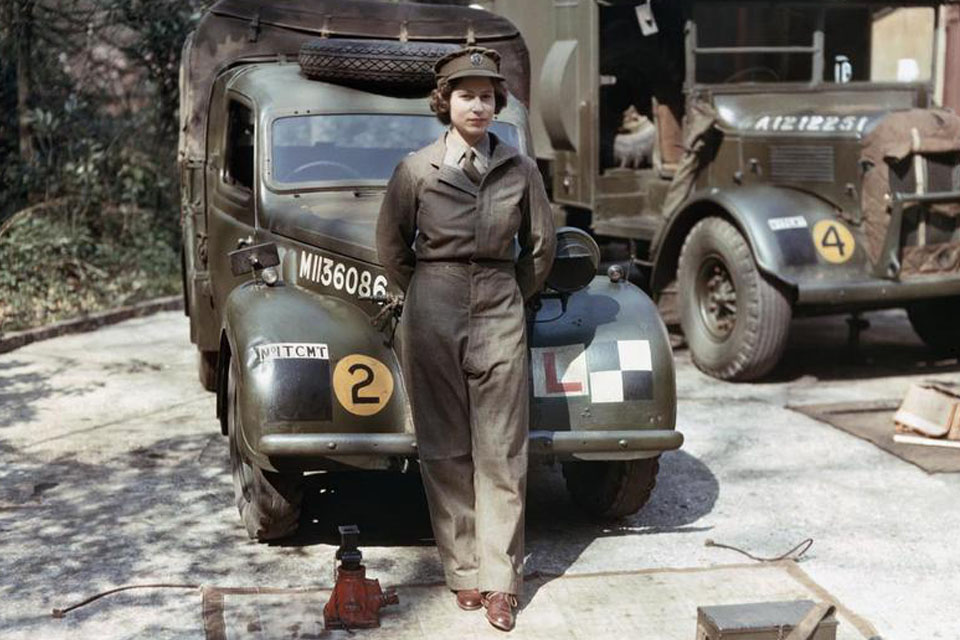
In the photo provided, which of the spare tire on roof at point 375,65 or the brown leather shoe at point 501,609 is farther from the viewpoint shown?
the spare tire on roof at point 375,65

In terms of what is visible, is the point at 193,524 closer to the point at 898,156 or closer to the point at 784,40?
the point at 898,156

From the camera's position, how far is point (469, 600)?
4.85 meters

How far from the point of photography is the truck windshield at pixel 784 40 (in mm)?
9383

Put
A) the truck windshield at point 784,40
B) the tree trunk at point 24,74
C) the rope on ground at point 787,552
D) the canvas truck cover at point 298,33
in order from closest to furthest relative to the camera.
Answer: the rope on ground at point 787,552, the canvas truck cover at point 298,33, the truck windshield at point 784,40, the tree trunk at point 24,74

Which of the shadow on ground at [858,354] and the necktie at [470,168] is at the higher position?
the necktie at [470,168]

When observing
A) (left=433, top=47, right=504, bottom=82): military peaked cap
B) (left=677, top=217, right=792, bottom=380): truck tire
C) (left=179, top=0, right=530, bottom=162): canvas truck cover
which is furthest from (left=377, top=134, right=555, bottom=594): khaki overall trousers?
(left=677, top=217, right=792, bottom=380): truck tire

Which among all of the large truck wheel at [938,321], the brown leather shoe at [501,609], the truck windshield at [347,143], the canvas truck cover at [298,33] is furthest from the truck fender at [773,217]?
the brown leather shoe at [501,609]

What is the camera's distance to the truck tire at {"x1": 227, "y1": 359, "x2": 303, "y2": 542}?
5387 millimetres

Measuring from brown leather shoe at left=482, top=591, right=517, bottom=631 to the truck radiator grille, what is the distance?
191 inches

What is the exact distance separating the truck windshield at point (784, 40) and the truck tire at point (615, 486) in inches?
162

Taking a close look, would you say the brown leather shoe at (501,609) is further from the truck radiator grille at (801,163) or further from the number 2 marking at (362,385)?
the truck radiator grille at (801,163)

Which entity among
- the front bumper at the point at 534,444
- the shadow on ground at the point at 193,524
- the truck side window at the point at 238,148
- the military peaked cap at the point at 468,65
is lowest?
the shadow on ground at the point at 193,524

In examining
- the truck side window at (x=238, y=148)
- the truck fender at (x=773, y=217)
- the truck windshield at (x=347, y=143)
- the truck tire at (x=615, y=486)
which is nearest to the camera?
the truck tire at (x=615, y=486)

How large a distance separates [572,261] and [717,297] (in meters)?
3.82
